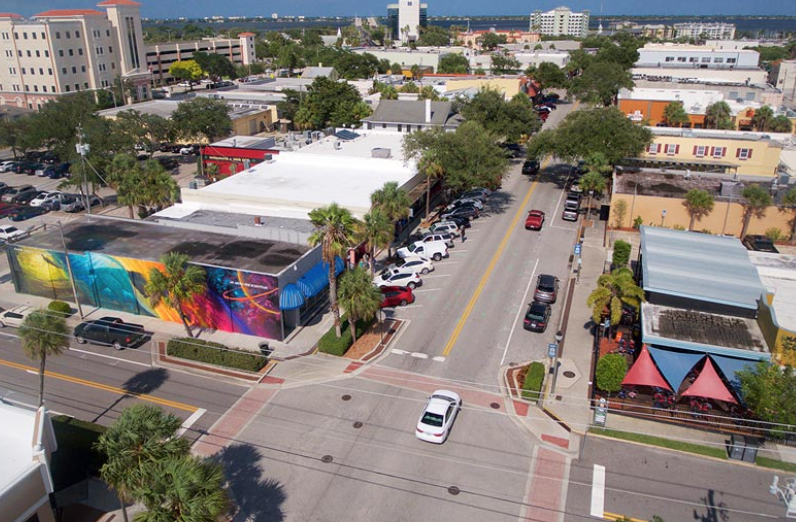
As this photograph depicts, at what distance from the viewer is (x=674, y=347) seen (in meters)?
29.4

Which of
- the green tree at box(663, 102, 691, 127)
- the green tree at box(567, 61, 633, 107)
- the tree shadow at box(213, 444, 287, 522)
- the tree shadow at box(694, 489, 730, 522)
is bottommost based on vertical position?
the tree shadow at box(694, 489, 730, 522)

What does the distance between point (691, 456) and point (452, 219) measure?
3094 cm

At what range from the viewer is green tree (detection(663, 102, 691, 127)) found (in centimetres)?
8669

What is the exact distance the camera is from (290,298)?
34156 mm

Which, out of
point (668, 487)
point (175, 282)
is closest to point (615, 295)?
point (668, 487)

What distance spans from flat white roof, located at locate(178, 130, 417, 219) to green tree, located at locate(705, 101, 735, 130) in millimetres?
50682

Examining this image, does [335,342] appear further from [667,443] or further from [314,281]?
[667,443]

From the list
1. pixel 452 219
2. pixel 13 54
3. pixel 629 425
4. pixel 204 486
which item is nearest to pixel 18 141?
pixel 13 54

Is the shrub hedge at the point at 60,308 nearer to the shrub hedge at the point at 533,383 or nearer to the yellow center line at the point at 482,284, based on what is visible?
the yellow center line at the point at 482,284

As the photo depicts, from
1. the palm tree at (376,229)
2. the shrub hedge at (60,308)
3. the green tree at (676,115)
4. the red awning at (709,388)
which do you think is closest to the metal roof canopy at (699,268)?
the red awning at (709,388)

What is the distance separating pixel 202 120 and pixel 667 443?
6646 centimetres

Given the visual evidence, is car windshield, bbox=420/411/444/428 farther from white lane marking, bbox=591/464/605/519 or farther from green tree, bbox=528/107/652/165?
green tree, bbox=528/107/652/165

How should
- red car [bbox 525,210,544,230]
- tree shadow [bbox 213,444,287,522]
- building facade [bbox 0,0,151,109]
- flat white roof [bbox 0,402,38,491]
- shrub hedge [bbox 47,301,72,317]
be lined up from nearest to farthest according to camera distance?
flat white roof [bbox 0,402,38,491] → tree shadow [bbox 213,444,287,522] → shrub hedge [bbox 47,301,72,317] → red car [bbox 525,210,544,230] → building facade [bbox 0,0,151,109]

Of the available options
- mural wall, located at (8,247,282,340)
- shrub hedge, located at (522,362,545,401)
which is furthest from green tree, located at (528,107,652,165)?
mural wall, located at (8,247,282,340)
